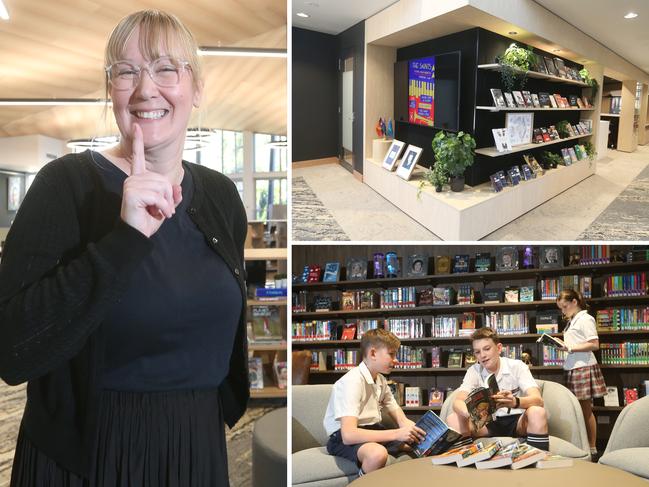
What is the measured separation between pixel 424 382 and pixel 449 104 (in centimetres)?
122

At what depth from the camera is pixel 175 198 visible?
1.02 metres

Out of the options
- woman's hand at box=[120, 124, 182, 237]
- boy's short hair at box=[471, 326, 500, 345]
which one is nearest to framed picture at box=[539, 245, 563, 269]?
boy's short hair at box=[471, 326, 500, 345]

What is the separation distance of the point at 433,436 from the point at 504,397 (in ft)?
1.27

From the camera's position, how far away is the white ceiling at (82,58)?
1578mm

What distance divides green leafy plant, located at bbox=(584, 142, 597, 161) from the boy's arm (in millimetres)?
1983

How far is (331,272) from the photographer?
223 cm

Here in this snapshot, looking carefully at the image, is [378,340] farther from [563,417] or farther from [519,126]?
[519,126]

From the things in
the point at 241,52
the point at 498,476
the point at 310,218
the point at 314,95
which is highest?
the point at 241,52

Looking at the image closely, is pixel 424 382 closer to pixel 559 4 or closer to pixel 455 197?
pixel 455 197

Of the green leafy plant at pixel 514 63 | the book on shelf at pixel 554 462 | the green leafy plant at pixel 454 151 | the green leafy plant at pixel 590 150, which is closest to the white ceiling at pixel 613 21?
the green leafy plant at pixel 514 63

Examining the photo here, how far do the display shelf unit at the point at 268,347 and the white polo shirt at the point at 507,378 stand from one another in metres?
0.84

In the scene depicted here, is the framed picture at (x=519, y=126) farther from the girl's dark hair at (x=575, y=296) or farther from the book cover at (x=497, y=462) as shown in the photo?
the book cover at (x=497, y=462)

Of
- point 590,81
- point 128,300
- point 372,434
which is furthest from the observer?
point 590,81

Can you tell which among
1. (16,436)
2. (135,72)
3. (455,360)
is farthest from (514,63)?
(16,436)
